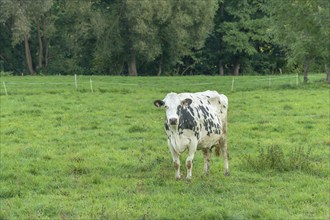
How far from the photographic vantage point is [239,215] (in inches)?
325

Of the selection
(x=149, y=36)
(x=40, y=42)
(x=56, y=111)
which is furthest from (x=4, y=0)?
(x=56, y=111)

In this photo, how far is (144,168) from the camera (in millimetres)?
11945

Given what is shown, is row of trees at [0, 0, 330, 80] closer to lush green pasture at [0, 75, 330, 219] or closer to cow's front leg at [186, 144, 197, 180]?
lush green pasture at [0, 75, 330, 219]

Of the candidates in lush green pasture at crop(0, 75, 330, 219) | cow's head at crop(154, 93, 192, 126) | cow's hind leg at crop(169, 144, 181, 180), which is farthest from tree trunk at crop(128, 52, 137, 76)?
cow's head at crop(154, 93, 192, 126)

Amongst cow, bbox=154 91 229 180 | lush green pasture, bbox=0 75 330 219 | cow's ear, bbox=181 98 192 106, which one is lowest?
lush green pasture, bbox=0 75 330 219

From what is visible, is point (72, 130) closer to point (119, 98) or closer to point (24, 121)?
point (24, 121)

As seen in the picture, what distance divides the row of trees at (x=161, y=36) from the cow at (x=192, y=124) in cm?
2403

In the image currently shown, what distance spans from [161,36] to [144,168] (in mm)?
39320

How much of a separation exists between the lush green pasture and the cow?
72 centimetres

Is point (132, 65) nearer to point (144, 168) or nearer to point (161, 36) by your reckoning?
point (161, 36)

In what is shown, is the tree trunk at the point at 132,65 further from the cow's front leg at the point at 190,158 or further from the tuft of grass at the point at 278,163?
the cow's front leg at the point at 190,158

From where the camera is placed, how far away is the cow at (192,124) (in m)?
10.0

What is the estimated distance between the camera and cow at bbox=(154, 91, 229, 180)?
10039 mm

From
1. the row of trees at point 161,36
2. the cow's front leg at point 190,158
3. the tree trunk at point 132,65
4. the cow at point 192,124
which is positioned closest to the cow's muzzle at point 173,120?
the cow at point 192,124
